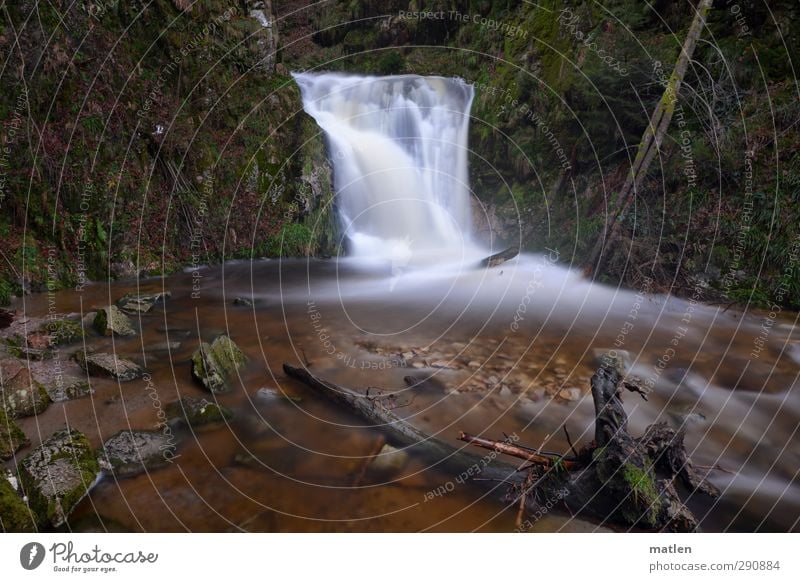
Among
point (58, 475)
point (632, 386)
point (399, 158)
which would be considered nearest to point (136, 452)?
point (58, 475)

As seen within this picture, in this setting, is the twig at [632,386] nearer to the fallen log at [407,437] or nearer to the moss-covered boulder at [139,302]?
the fallen log at [407,437]

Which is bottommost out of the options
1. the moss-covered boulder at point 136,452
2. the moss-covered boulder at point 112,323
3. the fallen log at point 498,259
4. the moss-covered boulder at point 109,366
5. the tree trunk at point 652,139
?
the moss-covered boulder at point 136,452

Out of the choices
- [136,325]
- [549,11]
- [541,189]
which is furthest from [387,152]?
[136,325]

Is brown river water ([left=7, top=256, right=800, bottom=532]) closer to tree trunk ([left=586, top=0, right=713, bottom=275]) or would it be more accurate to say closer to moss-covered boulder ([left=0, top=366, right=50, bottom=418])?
moss-covered boulder ([left=0, top=366, right=50, bottom=418])

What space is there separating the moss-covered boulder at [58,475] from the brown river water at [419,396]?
114 millimetres

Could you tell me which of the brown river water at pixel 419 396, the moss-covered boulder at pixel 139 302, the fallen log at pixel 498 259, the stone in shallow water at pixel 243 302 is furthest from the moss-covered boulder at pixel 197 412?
the fallen log at pixel 498 259

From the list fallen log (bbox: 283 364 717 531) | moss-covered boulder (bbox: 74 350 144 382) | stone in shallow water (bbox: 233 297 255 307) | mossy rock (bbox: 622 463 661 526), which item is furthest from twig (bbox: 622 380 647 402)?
stone in shallow water (bbox: 233 297 255 307)

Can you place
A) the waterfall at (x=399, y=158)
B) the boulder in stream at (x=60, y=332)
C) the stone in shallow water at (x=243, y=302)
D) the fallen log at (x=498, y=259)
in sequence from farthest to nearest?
the waterfall at (x=399, y=158) → the fallen log at (x=498, y=259) → the stone in shallow water at (x=243, y=302) → the boulder in stream at (x=60, y=332)

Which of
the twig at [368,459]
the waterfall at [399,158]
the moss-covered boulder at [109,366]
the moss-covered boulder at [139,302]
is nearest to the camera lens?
the twig at [368,459]

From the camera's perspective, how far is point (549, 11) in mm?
13703

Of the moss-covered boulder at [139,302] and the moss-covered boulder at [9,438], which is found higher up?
the moss-covered boulder at [139,302]

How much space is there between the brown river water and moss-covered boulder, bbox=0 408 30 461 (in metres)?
0.18

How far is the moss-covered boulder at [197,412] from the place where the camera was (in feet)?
12.2
